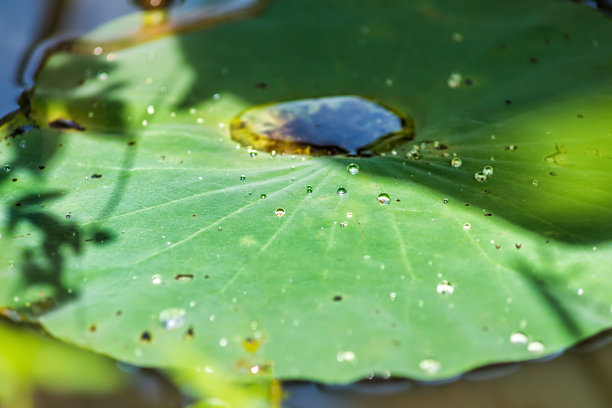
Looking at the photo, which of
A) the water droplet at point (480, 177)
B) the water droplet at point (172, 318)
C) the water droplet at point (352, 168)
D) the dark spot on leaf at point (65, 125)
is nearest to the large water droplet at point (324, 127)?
the water droplet at point (352, 168)

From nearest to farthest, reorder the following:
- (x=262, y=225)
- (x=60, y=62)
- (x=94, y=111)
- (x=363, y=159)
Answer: (x=262, y=225)
(x=363, y=159)
(x=94, y=111)
(x=60, y=62)

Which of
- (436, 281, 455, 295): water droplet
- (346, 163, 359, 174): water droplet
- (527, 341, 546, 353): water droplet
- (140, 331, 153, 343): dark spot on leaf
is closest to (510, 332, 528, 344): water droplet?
(527, 341, 546, 353): water droplet

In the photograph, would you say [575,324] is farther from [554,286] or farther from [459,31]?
[459,31]

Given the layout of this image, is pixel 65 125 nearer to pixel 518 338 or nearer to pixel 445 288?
pixel 445 288

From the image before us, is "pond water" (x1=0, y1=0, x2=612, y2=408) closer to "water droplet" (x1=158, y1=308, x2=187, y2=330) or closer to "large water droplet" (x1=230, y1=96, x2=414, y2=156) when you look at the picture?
"water droplet" (x1=158, y1=308, x2=187, y2=330)

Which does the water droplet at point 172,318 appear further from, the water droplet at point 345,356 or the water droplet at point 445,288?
the water droplet at point 445,288

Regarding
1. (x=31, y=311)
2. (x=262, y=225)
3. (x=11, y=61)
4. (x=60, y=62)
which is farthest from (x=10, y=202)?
(x=11, y=61)
